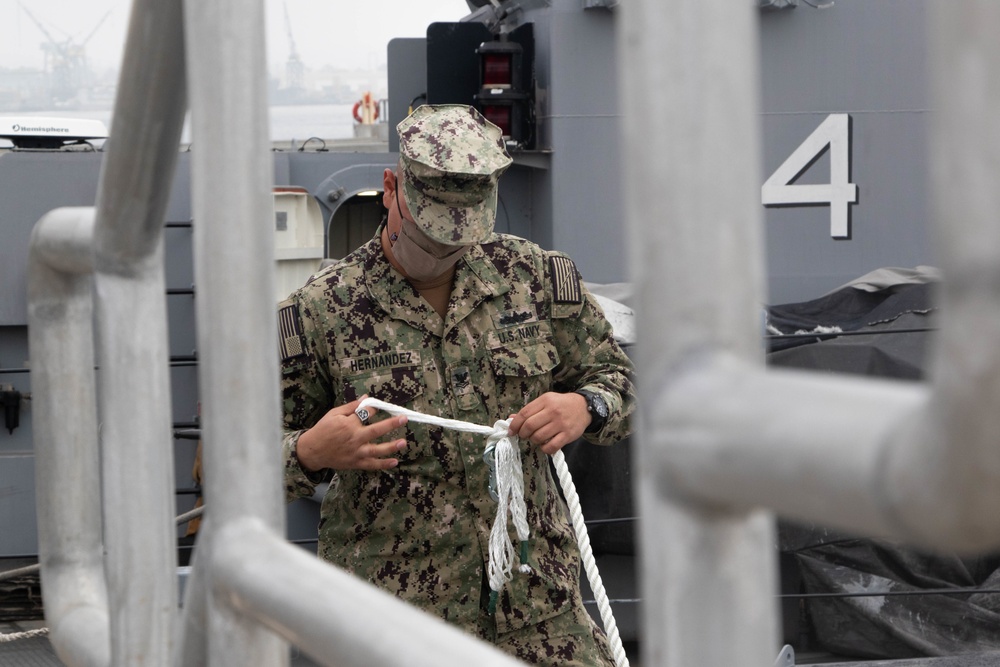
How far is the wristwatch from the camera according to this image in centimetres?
230

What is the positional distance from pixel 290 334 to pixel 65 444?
1076 mm

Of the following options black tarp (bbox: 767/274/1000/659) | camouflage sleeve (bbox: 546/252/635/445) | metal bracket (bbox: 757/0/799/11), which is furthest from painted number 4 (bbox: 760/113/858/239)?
camouflage sleeve (bbox: 546/252/635/445)

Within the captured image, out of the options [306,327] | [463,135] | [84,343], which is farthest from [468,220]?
[84,343]

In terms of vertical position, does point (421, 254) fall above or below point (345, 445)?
above

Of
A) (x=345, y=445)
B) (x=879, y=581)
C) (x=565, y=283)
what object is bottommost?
(x=879, y=581)

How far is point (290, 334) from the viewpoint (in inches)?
91.7

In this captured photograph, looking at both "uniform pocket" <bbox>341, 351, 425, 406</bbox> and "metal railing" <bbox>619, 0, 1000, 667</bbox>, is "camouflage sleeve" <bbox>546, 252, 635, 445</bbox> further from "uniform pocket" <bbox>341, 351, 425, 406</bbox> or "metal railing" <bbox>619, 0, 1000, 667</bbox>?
"metal railing" <bbox>619, 0, 1000, 667</bbox>

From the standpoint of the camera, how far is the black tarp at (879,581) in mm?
4281

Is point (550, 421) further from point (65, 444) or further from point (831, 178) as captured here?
point (831, 178)

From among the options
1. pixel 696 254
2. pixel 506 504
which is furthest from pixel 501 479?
pixel 696 254

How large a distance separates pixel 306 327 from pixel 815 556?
2.57 meters

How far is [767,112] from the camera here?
5.69 meters

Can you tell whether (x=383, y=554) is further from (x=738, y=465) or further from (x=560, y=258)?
(x=738, y=465)

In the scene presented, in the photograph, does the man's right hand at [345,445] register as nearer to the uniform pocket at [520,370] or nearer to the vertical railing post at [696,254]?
Result: the uniform pocket at [520,370]
